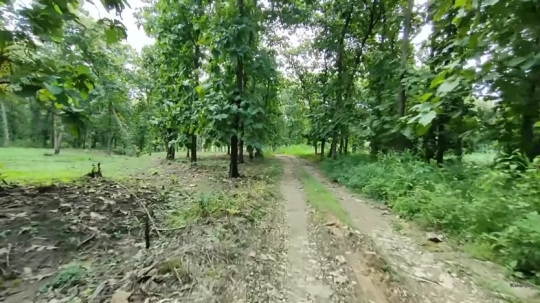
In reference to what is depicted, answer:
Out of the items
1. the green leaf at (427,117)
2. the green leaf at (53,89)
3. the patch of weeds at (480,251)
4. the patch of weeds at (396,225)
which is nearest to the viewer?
the green leaf at (427,117)

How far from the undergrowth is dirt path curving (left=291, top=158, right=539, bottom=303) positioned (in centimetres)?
36

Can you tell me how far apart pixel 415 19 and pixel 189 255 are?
1269 cm

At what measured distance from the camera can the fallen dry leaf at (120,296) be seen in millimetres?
2486

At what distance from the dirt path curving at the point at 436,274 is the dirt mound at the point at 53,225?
3.58 metres

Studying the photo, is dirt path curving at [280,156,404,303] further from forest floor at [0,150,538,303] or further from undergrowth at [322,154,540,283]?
undergrowth at [322,154,540,283]

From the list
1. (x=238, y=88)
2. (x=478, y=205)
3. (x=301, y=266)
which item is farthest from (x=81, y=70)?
(x=238, y=88)

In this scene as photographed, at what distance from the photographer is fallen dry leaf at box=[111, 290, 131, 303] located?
249 centimetres

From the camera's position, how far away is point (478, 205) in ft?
15.2

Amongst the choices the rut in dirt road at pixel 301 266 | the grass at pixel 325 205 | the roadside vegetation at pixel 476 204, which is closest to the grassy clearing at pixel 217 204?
the rut in dirt road at pixel 301 266

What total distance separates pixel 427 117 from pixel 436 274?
2.84 metres

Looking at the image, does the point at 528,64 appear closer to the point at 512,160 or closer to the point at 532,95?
the point at 532,95

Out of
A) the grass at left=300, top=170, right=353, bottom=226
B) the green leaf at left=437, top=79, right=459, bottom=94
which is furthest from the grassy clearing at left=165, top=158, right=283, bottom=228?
the green leaf at left=437, top=79, right=459, bottom=94

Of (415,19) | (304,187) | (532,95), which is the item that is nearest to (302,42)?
(415,19)

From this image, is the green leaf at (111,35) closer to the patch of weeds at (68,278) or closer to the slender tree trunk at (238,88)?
the patch of weeds at (68,278)
